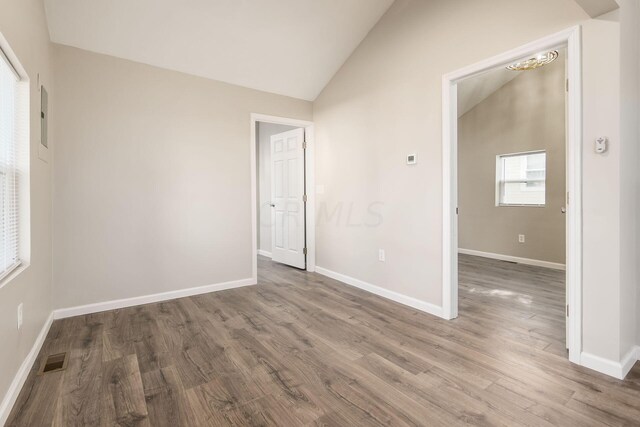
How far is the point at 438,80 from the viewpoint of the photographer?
111 inches

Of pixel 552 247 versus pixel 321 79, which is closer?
pixel 321 79

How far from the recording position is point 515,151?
17.2 ft

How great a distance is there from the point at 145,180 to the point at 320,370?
8.32ft

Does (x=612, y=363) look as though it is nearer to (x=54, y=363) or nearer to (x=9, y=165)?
(x=54, y=363)

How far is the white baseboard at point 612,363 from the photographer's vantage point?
1871mm

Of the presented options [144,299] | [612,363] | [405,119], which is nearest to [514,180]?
[405,119]

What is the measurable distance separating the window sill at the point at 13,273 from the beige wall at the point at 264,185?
12.9ft

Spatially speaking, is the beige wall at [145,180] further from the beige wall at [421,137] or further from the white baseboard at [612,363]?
the white baseboard at [612,363]

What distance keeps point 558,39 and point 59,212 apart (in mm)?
4037

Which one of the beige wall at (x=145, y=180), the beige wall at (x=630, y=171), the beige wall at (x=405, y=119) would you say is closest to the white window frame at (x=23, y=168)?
the beige wall at (x=145, y=180)

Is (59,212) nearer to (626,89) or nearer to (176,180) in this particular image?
(176,180)

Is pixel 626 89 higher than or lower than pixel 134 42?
lower

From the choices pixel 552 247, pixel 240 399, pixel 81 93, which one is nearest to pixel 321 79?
pixel 81 93

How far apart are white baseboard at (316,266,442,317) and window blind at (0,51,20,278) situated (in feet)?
9.60
